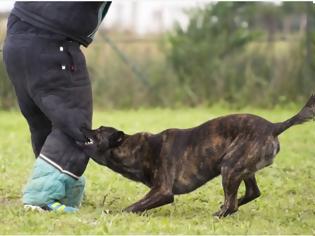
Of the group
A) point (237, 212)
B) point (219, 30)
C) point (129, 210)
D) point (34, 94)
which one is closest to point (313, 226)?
point (237, 212)

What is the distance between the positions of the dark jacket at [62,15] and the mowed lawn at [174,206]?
1403 millimetres

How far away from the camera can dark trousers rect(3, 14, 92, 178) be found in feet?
19.8

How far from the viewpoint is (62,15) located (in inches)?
237

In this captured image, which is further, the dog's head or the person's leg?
the dog's head

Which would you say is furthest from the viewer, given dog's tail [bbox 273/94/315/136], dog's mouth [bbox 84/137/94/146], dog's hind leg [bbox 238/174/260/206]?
dog's hind leg [bbox 238/174/260/206]

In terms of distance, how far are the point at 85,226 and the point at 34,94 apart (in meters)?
1.23

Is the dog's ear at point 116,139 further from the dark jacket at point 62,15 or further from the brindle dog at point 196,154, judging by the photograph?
the dark jacket at point 62,15

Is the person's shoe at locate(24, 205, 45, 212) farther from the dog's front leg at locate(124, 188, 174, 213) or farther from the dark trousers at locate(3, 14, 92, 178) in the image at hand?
the dog's front leg at locate(124, 188, 174, 213)

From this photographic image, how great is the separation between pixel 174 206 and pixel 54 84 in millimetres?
1532

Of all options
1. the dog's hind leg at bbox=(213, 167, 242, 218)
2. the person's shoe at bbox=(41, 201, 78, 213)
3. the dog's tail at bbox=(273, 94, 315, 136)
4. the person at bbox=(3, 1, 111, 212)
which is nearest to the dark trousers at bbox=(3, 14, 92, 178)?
the person at bbox=(3, 1, 111, 212)

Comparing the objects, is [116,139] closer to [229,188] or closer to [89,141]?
[89,141]

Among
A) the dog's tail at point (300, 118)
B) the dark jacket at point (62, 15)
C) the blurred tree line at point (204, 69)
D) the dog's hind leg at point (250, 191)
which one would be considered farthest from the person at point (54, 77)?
the blurred tree line at point (204, 69)

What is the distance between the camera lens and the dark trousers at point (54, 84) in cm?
605

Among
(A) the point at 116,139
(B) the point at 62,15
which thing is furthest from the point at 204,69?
(B) the point at 62,15
